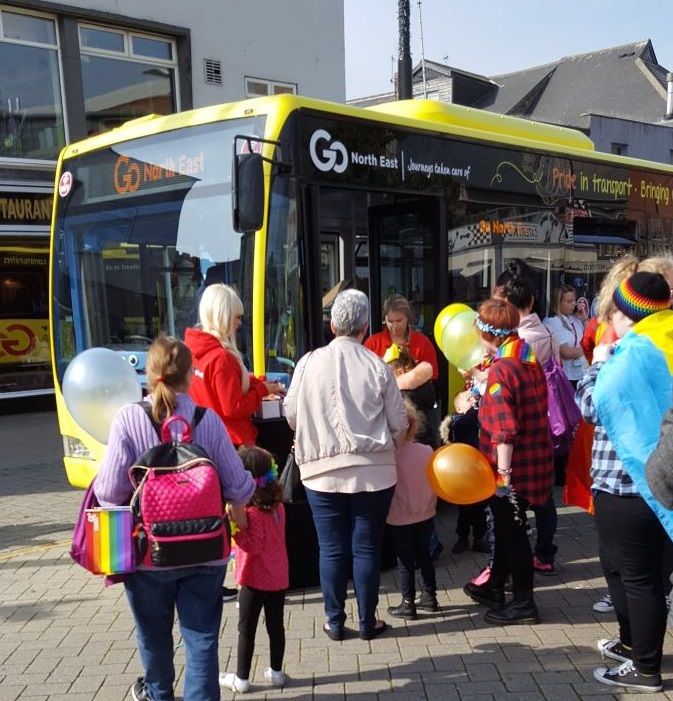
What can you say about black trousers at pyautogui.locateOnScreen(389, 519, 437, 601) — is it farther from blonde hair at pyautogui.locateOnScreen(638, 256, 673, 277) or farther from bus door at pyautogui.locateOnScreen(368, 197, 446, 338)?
bus door at pyautogui.locateOnScreen(368, 197, 446, 338)

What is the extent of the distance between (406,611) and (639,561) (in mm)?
1415

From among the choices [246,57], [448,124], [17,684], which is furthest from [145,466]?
[246,57]

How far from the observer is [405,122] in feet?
18.0

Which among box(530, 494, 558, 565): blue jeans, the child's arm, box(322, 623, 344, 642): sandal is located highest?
the child's arm

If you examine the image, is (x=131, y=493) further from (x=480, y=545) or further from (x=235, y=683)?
(x=480, y=545)

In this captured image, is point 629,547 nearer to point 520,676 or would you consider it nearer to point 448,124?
point 520,676

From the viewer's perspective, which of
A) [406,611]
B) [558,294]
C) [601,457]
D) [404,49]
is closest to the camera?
[601,457]

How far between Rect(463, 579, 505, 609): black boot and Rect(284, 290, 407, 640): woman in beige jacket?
73 cm

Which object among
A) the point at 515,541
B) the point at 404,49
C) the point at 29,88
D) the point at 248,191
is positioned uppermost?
the point at 404,49

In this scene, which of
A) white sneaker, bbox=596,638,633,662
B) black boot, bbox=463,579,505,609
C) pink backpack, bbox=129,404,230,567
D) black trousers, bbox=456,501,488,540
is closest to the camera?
pink backpack, bbox=129,404,230,567

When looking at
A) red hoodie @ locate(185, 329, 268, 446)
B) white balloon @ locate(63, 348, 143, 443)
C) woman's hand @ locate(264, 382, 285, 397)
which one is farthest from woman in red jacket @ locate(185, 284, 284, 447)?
white balloon @ locate(63, 348, 143, 443)

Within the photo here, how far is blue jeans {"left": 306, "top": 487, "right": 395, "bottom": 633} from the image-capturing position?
362 centimetres

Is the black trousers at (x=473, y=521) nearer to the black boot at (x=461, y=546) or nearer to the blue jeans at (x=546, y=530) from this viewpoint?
the black boot at (x=461, y=546)

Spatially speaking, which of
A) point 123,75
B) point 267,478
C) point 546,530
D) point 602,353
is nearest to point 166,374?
point 267,478
